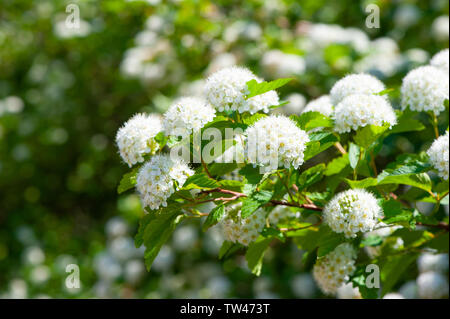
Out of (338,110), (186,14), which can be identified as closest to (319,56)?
(186,14)

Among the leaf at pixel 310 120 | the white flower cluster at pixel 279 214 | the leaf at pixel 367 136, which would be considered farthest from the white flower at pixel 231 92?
the white flower cluster at pixel 279 214

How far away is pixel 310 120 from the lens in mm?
1681

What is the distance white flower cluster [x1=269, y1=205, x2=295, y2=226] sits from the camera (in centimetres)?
195

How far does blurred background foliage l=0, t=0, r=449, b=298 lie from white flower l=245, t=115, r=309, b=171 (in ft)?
4.50

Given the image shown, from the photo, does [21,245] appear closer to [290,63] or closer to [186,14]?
[186,14]

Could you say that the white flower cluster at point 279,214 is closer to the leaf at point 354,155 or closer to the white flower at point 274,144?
the leaf at point 354,155

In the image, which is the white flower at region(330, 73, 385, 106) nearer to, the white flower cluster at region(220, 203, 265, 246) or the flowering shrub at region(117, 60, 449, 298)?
the flowering shrub at region(117, 60, 449, 298)

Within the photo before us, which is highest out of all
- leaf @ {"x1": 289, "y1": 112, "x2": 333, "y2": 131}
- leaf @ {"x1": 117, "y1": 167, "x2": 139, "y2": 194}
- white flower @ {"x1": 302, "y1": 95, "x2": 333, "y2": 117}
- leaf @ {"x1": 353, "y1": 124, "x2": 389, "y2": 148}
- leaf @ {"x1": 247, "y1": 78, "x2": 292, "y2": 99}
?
white flower @ {"x1": 302, "y1": 95, "x2": 333, "y2": 117}

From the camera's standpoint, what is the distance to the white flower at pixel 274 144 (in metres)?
1.45

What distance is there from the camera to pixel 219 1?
4.27 metres

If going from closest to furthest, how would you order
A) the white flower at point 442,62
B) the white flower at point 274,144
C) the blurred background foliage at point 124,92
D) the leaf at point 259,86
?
the white flower at point 274,144 < the leaf at point 259,86 < the white flower at point 442,62 < the blurred background foliage at point 124,92

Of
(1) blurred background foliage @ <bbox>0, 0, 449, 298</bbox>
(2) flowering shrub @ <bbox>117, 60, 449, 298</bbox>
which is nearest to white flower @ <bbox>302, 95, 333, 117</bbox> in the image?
(2) flowering shrub @ <bbox>117, 60, 449, 298</bbox>

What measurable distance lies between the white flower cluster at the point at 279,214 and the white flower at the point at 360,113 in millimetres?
408
